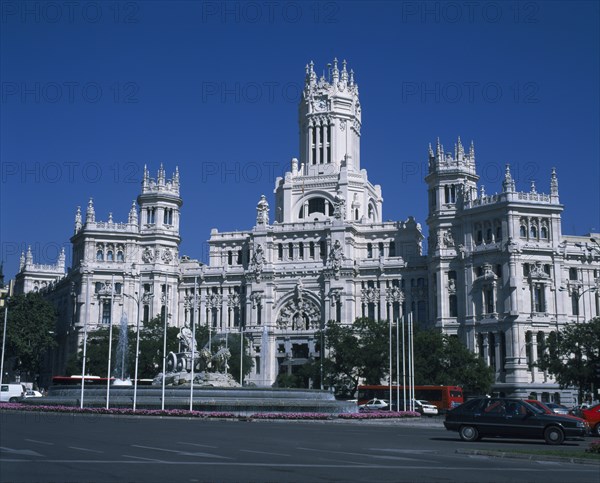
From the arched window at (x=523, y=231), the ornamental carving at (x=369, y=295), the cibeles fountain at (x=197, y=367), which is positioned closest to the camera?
the cibeles fountain at (x=197, y=367)

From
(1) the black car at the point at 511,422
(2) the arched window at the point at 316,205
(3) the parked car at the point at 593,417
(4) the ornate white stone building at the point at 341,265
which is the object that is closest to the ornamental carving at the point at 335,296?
(4) the ornate white stone building at the point at 341,265

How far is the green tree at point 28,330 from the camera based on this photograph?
11606 cm

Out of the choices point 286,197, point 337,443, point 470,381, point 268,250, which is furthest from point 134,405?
point 286,197

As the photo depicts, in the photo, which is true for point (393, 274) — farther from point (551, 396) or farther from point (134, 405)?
point (134, 405)

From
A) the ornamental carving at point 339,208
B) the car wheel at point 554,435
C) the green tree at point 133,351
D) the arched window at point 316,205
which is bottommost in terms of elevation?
the car wheel at point 554,435

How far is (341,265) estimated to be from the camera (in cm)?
11912

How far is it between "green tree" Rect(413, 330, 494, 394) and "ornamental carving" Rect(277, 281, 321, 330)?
2741 cm

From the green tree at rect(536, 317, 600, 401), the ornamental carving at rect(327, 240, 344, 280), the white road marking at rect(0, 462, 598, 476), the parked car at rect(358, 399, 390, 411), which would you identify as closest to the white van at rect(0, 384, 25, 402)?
the parked car at rect(358, 399, 390, 411)

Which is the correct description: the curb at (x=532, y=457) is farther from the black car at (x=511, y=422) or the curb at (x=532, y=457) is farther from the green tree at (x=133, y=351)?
the green tree at (x=133, y=351)

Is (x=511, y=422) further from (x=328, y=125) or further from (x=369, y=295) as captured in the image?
(x=328, y=125)

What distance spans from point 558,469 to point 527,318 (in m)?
81.4

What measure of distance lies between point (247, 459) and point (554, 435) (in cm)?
1619

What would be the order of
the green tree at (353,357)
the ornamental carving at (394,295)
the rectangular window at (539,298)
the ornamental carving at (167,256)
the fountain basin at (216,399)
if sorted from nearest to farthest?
the fountain basin at (216,399)
the green tree at (353,357)
the rectangular window at (539,298)
the ornamental carving at (394,295)
the ornamental carving at (167,256)

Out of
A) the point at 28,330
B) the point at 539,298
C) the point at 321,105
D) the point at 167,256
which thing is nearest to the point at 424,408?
the point at 539,298
